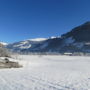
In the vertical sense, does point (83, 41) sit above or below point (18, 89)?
above

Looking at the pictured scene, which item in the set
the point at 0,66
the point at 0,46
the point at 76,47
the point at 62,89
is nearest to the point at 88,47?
the point at 76,47

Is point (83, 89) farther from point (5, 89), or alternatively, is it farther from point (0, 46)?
point (0, 46)

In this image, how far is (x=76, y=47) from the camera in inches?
7372

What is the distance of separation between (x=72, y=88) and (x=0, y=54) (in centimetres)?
2452

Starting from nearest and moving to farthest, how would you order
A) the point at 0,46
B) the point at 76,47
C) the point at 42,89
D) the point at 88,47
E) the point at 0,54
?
the point at 42,89 → the point at 0,54 → the point at 0,46 → the point at 88,47 → the point at 76,47

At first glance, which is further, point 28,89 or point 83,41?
point 83,41

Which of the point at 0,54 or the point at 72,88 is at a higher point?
the point at 0,54

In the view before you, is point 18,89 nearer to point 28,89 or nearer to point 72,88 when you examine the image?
point 28,89

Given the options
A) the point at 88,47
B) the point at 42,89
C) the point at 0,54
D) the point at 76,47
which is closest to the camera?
the point at 42,89

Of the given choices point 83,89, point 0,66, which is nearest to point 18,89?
point 83,89

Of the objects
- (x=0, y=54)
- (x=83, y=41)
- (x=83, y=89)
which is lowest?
(x=83, y=89)

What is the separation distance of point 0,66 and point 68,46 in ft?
561

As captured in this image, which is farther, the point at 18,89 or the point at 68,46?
the point at 68,46

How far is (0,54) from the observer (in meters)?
34.3
